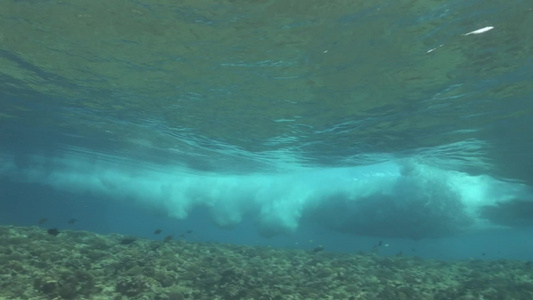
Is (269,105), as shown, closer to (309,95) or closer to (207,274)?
(309,95)

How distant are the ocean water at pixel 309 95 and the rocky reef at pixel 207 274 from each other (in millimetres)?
5650

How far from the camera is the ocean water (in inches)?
429

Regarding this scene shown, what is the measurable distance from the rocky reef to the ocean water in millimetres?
5650

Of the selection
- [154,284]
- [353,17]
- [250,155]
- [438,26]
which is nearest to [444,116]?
[438,26]

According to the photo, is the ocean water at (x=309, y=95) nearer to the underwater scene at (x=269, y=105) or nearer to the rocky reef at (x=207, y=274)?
the underwater scene at (x=269, y=105)

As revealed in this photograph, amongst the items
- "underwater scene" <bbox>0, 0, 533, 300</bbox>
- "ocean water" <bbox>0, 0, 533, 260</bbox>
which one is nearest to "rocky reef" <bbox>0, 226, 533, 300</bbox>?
"underwater scene" <bbox>0, 0, 533, 300</bbox>

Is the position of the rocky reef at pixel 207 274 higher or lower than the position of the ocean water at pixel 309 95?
lower

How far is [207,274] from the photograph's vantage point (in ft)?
41.9

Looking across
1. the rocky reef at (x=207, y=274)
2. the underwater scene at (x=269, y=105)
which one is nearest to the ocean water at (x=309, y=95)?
the underwater scene at (x=269, y=105)

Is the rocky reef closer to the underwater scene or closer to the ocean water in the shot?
the underwater scene

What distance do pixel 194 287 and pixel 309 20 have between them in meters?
9.31

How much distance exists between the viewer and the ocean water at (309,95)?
429 inches

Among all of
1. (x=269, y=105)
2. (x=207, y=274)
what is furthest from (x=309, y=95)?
(x=207, y=274)

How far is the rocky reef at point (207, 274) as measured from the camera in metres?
10.2
